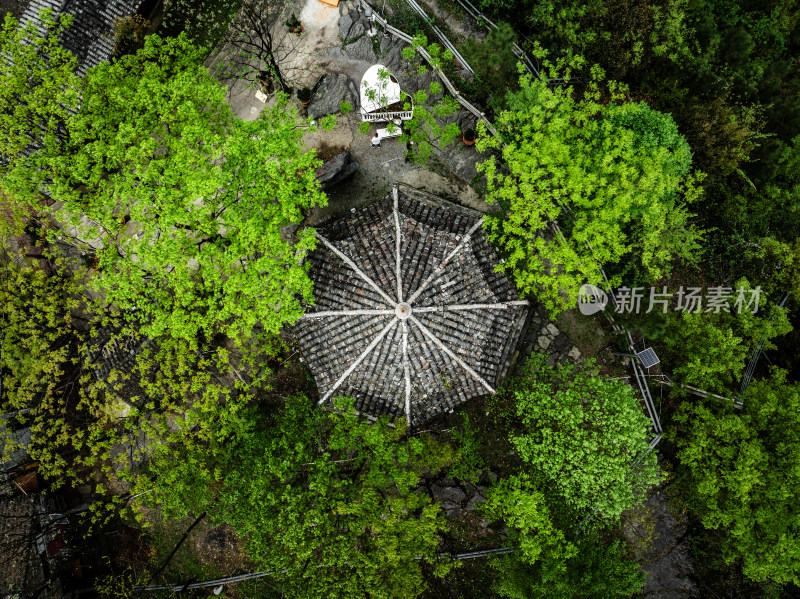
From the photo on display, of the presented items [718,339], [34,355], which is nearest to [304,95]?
[34,355]

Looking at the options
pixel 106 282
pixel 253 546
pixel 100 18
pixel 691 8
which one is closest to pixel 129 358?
pixel 106 282

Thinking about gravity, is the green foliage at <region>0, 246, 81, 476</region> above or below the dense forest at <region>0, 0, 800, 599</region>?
below

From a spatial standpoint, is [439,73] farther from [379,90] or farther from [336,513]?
[336,513]

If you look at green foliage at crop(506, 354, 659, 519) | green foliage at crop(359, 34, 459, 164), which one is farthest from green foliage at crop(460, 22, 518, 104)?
green foliage at crop(506, 354, 659, 519)

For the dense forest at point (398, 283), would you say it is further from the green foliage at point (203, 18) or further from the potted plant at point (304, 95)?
the potted plant at point (304, 95)

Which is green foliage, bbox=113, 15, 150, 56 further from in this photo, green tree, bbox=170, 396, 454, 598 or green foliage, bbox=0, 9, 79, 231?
green tree, bbox=170, 396, 454, 598

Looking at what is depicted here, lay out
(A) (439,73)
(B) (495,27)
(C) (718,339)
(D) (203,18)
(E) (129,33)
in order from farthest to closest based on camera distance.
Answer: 1. (D) (203,18)
2. (E) (129,33)
3. (B) (495,27)
4. (A) (439,73)
5. (C) (718,339)

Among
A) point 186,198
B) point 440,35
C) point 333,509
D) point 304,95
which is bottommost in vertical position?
point 333,509
